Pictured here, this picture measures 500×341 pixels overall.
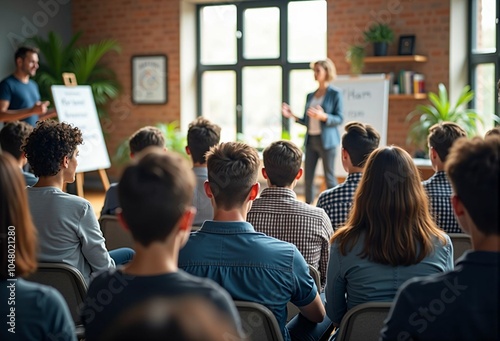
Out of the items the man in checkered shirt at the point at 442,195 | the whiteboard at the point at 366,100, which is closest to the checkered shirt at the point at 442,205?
the man in checkered shirt at the point at 442,195

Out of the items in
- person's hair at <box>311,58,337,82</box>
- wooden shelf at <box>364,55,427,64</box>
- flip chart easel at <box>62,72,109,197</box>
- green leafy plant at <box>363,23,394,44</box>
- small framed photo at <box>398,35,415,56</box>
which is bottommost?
flip chart easel at <box>62,72,109,197</box>

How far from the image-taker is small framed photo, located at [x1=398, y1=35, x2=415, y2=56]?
7.44 meters

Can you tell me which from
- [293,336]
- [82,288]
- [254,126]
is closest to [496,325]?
[293,336]

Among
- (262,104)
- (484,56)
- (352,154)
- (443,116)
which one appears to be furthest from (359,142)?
(262,104)

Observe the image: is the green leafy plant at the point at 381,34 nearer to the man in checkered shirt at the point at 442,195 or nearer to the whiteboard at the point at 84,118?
the whiteboard at the point at 84,118

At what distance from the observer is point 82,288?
2295 mm

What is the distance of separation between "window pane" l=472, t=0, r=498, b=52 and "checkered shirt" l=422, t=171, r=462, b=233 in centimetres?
458

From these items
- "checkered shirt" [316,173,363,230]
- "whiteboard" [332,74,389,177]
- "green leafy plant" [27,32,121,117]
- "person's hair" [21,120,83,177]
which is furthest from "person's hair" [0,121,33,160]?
"green leafy plant" [27,32,121,117]

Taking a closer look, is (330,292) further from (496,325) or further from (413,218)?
(496,325)

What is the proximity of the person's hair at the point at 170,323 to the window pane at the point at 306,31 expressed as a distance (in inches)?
311

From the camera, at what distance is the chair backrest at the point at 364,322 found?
1.88 meters

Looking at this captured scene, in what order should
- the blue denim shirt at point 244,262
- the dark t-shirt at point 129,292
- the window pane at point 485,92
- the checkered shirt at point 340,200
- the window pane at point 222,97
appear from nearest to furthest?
the dark t-shirt at point 129,292
the blue denim shirt at point 244,262
the checkered shirt at point 340,200
the window pane at point 485,92
the window pane at point 222,97

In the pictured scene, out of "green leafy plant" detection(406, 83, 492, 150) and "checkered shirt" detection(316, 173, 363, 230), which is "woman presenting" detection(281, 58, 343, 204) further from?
"checkered shirt" detection(316, 173, 363, 230)

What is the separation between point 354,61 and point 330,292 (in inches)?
224
